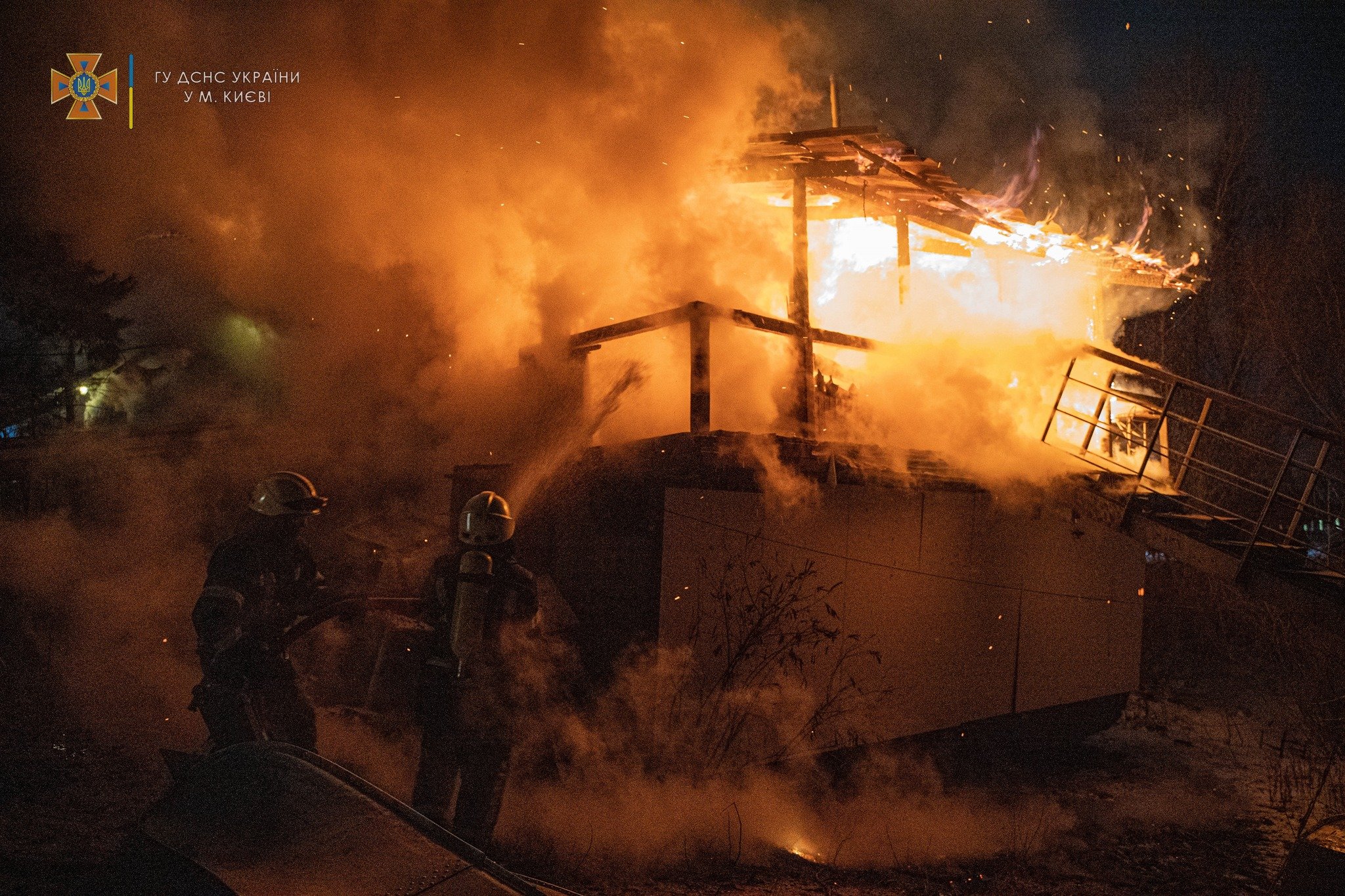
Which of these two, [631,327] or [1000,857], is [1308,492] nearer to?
[1000,857]

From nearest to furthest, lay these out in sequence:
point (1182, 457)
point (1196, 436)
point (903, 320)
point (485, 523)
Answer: point (485, 523), point (1182, 457), point (1196, 436), point (903, 320)

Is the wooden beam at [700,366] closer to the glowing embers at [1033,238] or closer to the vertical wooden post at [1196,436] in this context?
the vertical wooden post at [1196,436]

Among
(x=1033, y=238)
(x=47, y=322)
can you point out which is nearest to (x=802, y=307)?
(x=1033, y=238)

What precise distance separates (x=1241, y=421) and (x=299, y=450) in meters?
24.1

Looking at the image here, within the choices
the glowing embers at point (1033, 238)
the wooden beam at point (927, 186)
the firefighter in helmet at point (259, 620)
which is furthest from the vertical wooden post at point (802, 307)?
the firefighter in helmet at point (259, 620)

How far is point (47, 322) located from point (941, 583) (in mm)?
11654

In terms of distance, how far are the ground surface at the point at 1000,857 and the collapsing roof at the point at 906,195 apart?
19.5ft

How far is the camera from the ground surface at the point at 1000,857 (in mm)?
5023

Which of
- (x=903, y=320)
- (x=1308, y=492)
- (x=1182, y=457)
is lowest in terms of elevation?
(x=1308, y=492)

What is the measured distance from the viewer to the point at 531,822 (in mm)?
5875

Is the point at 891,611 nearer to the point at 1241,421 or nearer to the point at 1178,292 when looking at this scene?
the point at 1178,292

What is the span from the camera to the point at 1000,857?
644 cm

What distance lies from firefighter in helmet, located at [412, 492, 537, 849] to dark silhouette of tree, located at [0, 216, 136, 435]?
9619 mm

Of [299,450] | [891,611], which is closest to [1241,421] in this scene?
[891,611]
